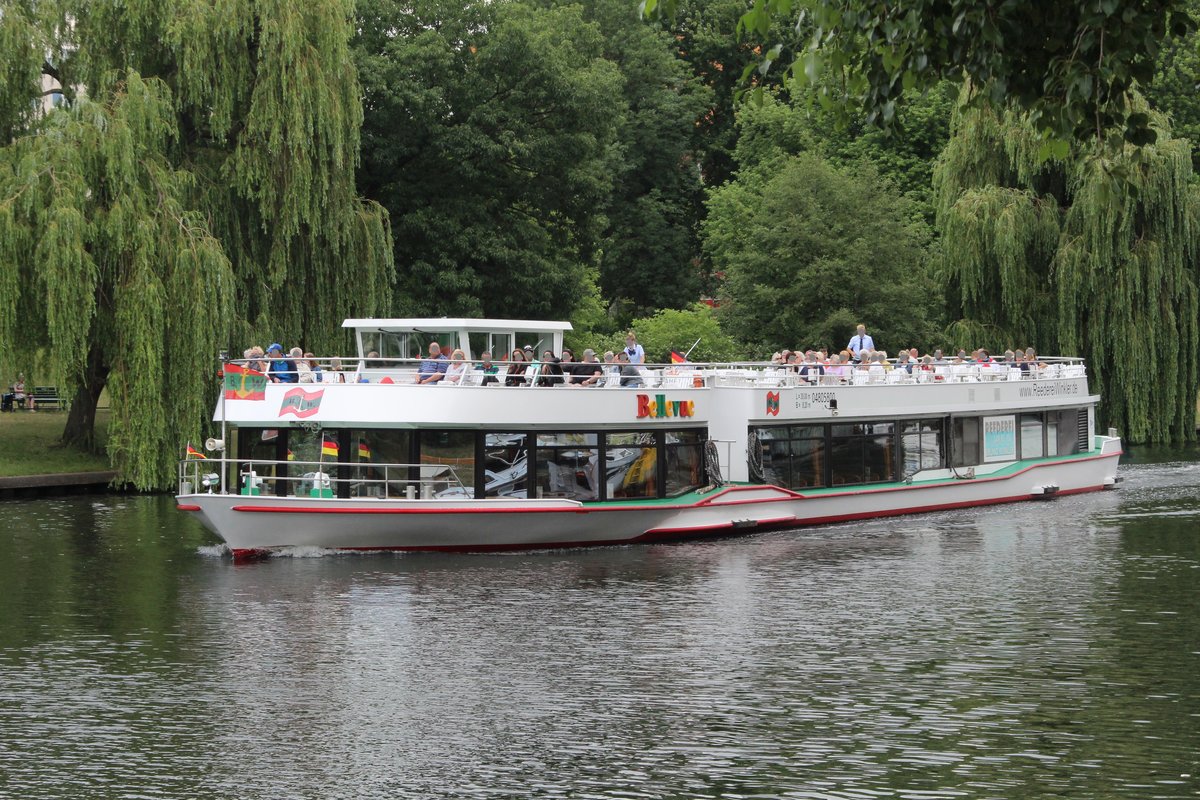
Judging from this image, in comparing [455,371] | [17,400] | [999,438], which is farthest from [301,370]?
[17,400]

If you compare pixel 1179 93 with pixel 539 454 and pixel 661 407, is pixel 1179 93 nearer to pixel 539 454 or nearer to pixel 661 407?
Result: pixel 661 407

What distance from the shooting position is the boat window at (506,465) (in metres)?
28.2

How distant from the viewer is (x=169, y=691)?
17.3m

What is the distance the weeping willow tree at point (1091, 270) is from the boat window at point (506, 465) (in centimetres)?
2518

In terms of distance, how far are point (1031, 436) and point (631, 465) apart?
1464 centimetres

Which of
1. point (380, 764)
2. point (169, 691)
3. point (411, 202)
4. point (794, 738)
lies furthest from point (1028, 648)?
point (411, 202)

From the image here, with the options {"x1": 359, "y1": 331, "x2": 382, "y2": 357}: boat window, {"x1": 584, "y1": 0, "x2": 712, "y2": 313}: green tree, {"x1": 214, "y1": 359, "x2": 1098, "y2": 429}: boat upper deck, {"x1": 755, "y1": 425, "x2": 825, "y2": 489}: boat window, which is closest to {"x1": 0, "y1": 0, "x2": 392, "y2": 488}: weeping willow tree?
{"x1": 214, "y1": 359, "x2": 1098, "y2": 429}: boat upper deck

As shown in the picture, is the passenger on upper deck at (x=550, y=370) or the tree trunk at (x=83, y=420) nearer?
the passenger on upper deck at (x=550, y=370)

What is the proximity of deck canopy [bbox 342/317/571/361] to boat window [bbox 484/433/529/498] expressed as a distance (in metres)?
2.62

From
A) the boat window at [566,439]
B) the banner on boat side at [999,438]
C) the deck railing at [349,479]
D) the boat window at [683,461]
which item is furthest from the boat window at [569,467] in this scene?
the banner on boat side at [999,438]

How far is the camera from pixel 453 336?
3062cm

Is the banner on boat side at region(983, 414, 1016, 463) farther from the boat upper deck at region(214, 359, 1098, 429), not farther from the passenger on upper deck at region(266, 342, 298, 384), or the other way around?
the passenger on upper deck at region(266, 342, 298, 384)

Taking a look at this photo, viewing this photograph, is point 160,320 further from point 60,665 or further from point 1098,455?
point 1098,455

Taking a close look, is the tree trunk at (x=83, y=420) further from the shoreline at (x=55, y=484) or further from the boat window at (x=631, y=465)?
the boat window at (x=631, y=465)
